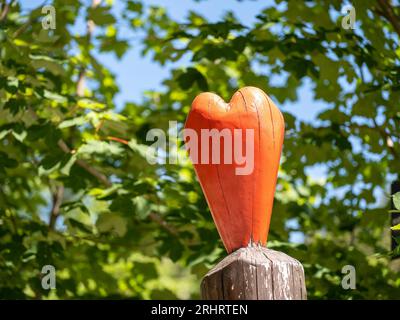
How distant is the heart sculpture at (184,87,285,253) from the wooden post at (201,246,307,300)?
104 millimetres

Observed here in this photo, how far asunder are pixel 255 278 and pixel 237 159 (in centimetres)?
38

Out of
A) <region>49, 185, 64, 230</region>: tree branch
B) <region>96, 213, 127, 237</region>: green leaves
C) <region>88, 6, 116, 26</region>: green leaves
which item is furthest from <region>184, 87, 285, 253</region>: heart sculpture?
<region>49, 185, 64, 230</region>: tree branch

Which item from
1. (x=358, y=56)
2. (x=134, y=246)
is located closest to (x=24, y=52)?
(x=134, y=246)

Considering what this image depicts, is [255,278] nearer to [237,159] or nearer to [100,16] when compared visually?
[237,159]

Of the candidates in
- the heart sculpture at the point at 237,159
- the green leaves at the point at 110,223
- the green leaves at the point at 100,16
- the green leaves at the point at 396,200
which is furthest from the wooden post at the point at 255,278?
the green leaves at the point at 100,16

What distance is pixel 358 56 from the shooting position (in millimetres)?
4059

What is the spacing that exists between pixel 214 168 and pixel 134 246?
2.61 m

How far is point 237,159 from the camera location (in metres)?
2.25

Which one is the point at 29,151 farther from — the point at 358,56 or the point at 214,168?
the point at 214,168

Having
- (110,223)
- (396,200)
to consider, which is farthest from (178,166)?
(396,200)

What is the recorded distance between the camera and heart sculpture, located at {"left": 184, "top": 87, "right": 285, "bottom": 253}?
225 centimetres

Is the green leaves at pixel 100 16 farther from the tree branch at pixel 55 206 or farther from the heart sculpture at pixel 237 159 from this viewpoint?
the heart sculpture at pixel 237 159

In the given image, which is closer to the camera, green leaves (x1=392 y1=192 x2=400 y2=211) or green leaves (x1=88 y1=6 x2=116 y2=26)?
green leaves (x1=392 y1=192 x2=400 y2=211)

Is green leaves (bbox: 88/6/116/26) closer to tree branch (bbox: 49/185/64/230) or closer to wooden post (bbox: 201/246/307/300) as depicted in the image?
tree branch (bbox: 49/185/64/230)
